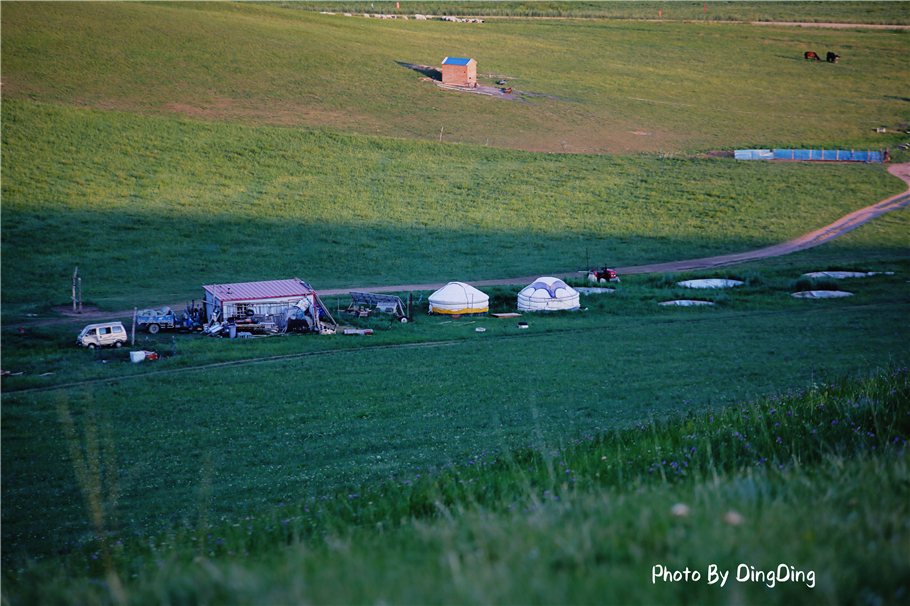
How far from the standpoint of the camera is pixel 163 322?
32094mm

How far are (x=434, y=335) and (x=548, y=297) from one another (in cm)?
766

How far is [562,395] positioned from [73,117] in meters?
63.1

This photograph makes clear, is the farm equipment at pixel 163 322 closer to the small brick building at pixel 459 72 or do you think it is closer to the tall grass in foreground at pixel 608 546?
the tall grass in foreground at pixel 608 546

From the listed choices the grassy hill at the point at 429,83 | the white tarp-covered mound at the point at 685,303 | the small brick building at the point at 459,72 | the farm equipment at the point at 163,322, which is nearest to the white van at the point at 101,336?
the farm equipment at the point at 163,322

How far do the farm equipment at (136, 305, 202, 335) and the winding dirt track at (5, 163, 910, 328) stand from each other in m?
Answer: 2.76

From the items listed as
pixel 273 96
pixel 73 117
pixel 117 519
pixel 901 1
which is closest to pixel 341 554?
pixel 117 519

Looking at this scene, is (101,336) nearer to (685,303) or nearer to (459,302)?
(459,302)

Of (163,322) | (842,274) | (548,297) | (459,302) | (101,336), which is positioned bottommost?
(101,336)

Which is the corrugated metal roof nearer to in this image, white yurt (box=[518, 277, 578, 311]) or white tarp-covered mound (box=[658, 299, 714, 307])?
white yurt (box=[518, 277, 578, 311])

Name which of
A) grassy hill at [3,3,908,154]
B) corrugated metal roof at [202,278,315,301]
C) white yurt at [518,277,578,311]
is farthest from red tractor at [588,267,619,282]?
grassy hill at [3,3,908,154]

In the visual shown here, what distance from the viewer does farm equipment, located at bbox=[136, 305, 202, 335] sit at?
3180cm

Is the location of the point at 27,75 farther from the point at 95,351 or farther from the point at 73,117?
the point at 95,351

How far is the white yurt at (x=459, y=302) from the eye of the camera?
36250 mm

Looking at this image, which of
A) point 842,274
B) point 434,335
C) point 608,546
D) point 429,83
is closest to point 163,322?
point 434,335
